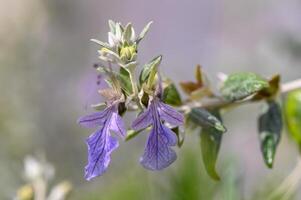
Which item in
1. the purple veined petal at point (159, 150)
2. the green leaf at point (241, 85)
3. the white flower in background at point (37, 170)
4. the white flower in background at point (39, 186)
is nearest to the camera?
the purple veined petal at point (159, 150)

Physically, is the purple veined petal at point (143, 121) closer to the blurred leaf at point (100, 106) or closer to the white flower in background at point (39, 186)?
the blurred leaf at point (100, 106)

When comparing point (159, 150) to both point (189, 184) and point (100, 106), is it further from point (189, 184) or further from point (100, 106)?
point (189, 184)

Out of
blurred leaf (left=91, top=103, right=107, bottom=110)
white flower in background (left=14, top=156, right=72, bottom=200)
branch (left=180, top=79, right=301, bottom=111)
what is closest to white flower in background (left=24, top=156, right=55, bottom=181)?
white flower in background (left=14, top=156, right=72, bottom=200)

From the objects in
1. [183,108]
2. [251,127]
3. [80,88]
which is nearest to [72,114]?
[80,88]

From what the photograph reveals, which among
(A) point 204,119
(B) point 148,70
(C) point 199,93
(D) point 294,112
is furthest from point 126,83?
(D) point 294,112

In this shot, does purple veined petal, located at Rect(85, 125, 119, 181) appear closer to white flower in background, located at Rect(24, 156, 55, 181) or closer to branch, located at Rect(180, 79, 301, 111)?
branch, located at Rect(180, 79, 301, 111)

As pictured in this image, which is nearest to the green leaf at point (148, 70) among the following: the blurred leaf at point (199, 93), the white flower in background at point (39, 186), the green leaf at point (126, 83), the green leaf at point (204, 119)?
the green leaf at point (126, 83)
